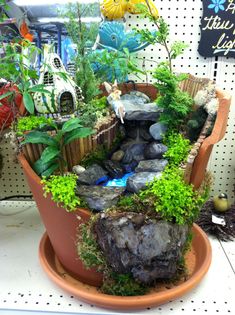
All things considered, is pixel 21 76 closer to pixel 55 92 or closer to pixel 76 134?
pixel 55 92

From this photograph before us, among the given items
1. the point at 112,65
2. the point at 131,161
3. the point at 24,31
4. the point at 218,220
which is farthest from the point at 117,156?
the point at 24,31

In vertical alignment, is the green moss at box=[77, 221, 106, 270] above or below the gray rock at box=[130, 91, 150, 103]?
below

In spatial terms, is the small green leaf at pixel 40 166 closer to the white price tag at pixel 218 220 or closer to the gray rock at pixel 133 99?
the gray rock at pixel 133 99

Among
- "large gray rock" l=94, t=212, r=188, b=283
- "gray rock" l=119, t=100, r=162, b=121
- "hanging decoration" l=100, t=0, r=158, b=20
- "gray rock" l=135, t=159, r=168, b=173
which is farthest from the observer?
"hanging decoration" l=100, t=0, r=158, b=20

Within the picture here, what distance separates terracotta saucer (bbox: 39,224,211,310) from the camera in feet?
1.93

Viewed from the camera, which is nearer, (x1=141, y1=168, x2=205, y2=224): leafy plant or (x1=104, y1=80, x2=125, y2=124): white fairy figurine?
(x1=141, y1=168, x2=205, y2=224): leafy plant

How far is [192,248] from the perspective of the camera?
0.79 meters

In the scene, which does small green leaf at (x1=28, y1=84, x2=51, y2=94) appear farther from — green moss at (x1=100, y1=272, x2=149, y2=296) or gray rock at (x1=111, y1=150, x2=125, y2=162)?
green moss at (x1=100, y1=272, x2=149, y2=296)

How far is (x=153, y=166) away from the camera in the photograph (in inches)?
25.7

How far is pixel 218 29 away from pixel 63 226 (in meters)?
0.72

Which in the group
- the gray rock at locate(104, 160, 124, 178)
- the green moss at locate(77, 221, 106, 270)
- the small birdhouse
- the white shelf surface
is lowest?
the white shelf surface

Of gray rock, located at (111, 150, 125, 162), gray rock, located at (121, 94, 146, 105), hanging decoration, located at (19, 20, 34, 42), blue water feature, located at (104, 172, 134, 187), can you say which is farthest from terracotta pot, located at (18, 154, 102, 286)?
hanging decoration, located at (19, 20, 34, 42)

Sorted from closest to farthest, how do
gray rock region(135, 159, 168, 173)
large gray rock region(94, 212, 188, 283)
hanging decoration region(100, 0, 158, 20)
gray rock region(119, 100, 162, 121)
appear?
large gray rock region(94, 212, 188, 283) → gray rock region(135, 159, 168, 173) → gray rock region(119, 100, 162, 121) → hanging decoration region(100, 0, 158, 20)

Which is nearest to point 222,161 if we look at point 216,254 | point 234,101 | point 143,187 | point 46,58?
point 234,101
